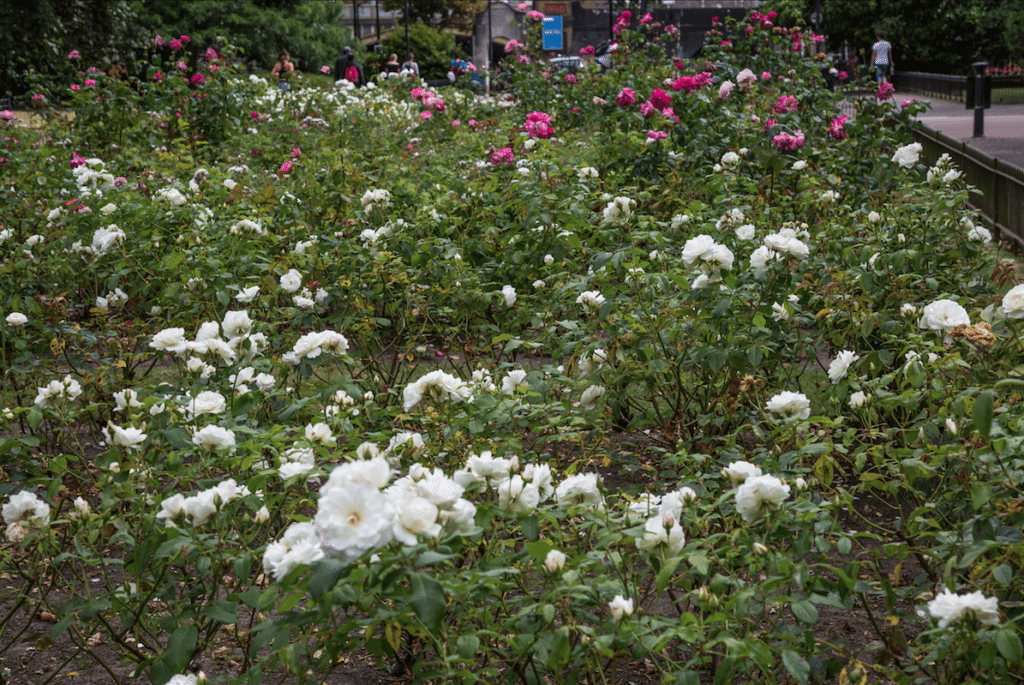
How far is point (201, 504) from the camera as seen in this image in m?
1.79

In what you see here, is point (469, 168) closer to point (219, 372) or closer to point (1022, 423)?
point (219, 372)

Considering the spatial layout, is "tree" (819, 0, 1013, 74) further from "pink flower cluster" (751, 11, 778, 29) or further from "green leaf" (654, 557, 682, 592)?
"green leaf" (654, 557, 682, 592)

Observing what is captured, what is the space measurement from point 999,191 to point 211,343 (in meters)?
7.52

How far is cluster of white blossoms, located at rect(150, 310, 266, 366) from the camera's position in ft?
7.98

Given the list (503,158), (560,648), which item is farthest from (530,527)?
(503,158)

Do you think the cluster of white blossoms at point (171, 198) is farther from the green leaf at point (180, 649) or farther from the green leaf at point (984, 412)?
the green leaf at point (984, 412)

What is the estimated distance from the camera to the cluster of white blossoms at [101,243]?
3570 millimetres

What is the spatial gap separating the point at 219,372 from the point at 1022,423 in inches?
81.8

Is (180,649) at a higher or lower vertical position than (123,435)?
lower

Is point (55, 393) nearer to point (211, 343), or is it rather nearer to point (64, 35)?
point (211, 343)

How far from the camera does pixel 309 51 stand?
32.0 m

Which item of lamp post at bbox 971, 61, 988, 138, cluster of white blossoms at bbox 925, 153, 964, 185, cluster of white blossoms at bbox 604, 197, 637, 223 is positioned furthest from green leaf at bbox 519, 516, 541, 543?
lamp post at bbox 971, 61, 988, 138

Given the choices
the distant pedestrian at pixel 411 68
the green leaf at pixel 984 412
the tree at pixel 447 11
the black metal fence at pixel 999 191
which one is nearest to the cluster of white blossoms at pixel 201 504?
the green leaf at pixel 984 412

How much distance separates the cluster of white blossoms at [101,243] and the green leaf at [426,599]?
2.65m
